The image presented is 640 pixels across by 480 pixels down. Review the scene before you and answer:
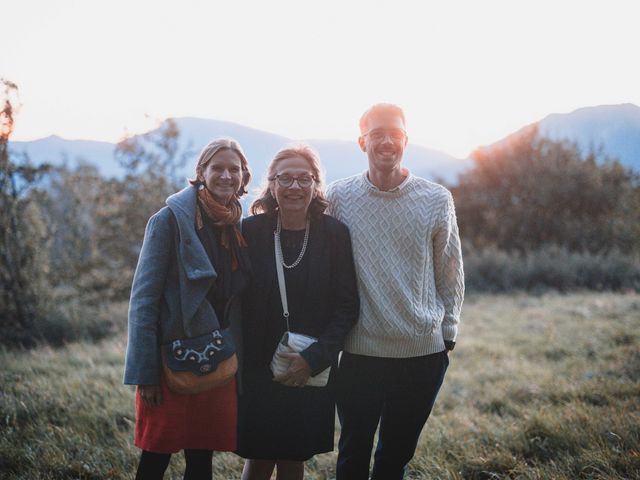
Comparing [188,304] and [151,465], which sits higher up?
[188,304]

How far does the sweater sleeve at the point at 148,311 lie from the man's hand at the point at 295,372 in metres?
0.58

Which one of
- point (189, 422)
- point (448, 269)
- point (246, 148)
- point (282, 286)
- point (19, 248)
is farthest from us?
point (246, 148)

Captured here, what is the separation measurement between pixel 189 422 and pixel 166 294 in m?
0.60

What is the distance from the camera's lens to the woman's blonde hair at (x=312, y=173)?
2.60 m

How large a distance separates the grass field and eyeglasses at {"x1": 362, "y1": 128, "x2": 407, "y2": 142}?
2059 millimetres

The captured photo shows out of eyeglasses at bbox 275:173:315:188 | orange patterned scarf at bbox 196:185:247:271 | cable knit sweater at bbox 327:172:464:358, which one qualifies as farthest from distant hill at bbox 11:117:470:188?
cable knit sweater at bbox 327:172:464:358

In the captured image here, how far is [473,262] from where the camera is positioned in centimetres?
1508

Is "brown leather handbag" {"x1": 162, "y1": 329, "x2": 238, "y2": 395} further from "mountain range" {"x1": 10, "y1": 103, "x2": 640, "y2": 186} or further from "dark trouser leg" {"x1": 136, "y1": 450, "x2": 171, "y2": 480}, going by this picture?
"mountain range" {"x1": 10, "y1": 103, "x2": 640, "y2": 186}

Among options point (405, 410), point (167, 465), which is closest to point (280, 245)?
point (405, 410)

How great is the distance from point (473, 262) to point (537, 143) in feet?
20.8

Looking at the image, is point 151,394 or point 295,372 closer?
point 151,394

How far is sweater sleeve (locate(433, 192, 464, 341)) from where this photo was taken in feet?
8.90

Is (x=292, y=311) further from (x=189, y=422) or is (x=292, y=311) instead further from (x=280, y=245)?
(x=189, y=422)

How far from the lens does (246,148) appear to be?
9.05 metres
